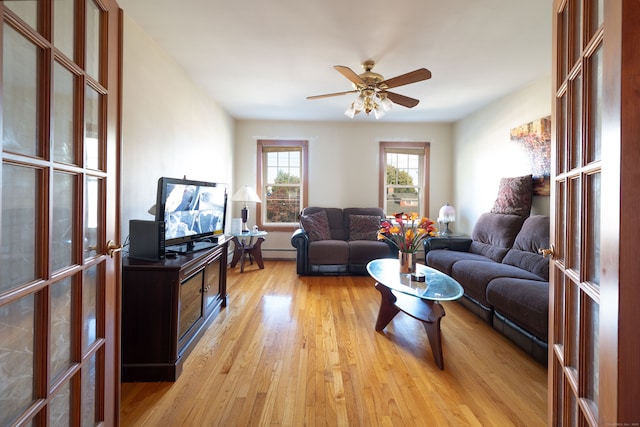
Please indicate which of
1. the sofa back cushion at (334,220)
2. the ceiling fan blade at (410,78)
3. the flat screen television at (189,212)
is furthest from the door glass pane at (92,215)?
the sofa back cushion at (334,220)

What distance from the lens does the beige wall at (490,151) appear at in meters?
3.29

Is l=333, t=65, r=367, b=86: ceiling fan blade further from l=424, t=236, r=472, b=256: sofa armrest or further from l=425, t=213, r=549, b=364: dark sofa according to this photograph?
l=424, t=236, r=472, b=256: sofa armrest

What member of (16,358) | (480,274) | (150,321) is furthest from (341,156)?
(16,358)

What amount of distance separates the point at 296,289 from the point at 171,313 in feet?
6.40

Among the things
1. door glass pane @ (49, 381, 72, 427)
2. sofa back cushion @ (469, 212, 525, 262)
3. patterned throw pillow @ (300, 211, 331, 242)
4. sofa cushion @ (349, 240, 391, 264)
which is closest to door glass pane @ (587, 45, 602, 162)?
door glass pane @ (49, 381, 72, 427)

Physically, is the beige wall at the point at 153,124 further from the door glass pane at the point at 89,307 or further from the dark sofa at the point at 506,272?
the dark sofa at the point at 506,272

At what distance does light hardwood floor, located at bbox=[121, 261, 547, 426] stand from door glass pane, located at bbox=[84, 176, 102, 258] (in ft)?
3.40

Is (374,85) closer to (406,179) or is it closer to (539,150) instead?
(539,150)

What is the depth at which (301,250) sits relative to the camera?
4.16 metres

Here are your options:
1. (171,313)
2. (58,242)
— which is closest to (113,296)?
(58,242)

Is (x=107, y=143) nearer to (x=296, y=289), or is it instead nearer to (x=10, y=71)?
(x=10, y=71)

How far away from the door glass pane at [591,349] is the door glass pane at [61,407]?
4.97 ft

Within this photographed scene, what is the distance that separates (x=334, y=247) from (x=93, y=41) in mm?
3510

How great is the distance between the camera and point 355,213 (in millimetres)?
4891
